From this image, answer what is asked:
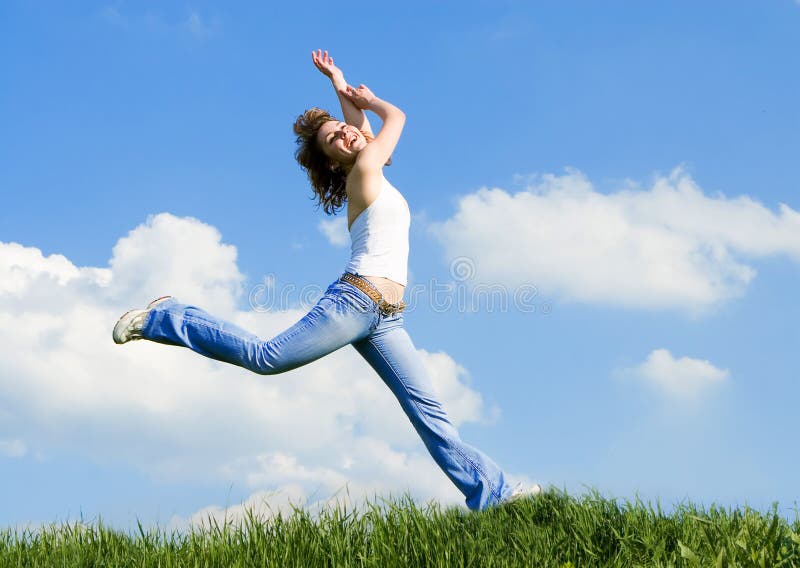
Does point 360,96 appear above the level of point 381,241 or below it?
above

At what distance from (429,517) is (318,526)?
0.62 m

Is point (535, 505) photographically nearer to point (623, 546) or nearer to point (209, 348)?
point (623, 546)

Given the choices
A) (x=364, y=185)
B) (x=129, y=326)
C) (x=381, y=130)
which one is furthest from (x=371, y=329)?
(x=129, y=326)

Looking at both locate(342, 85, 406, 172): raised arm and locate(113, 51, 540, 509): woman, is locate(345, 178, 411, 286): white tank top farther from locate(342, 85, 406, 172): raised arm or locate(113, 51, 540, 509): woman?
locate(342, 85, 406, 172): raised arm

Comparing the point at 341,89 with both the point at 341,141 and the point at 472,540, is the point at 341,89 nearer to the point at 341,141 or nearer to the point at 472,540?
the point at 341,141

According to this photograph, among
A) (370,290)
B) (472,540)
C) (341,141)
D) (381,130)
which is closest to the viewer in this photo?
(472,540)

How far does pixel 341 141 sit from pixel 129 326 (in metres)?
1.73

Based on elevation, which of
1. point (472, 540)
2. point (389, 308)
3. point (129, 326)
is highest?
point (129, 326)

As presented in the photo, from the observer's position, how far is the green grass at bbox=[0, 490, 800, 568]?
3.92 metres

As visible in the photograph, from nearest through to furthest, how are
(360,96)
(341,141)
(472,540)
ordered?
1. (472,540)
2. (341,141)
3. (360,96)

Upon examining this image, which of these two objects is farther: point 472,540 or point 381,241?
point 381,241

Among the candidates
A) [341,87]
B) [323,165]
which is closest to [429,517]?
[323,165]

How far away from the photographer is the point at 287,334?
483 centimetres

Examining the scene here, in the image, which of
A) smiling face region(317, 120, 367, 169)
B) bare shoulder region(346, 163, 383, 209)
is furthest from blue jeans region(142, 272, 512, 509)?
smiling face region(317, 120, 367, 169)
